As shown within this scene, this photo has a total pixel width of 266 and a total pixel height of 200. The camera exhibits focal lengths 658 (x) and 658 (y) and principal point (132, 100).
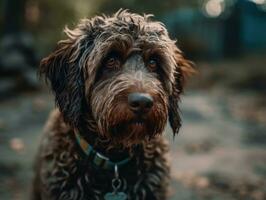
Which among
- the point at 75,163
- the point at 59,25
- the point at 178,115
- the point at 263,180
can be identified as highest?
the point at 59,25

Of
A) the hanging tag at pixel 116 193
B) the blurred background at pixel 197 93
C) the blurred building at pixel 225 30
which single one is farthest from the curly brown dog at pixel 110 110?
the blurred building at pixel 225 30

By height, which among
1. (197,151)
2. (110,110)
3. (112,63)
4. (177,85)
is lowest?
(197,151)

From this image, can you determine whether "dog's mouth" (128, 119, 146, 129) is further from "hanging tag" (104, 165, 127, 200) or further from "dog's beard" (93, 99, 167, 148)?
"hanging tag" (104, 165, 127, 200)

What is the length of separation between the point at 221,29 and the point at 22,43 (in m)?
10.3

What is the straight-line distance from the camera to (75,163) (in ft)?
16.0

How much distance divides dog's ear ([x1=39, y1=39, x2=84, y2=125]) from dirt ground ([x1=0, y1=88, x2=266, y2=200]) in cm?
245

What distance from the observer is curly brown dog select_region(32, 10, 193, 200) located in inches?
173

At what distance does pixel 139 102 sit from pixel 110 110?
0.76 ft

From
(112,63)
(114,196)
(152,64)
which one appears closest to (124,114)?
(112,63)

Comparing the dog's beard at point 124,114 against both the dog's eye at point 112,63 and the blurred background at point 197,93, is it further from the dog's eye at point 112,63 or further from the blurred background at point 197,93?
the blurred background at point 197,93

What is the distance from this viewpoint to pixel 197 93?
1761cm

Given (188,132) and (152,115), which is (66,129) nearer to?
(152,115)

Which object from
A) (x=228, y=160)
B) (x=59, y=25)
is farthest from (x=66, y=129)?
(x=59, y=25)

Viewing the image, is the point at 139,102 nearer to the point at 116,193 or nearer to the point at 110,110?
the point at 110,110
